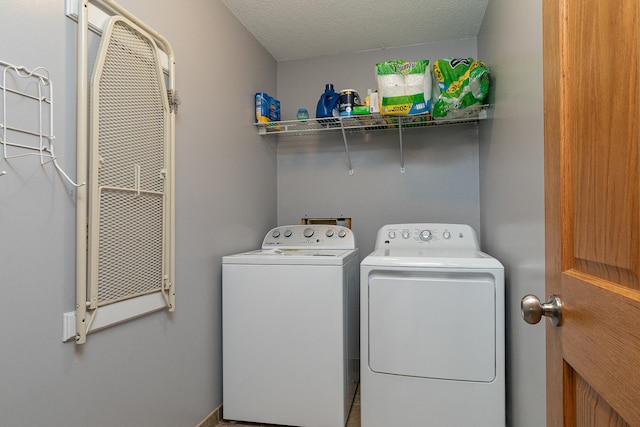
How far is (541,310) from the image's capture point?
706mm

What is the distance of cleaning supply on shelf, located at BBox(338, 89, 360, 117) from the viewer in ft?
7.55

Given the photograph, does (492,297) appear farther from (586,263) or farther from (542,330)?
(586,263)

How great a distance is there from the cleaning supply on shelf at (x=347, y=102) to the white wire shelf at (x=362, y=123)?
0.04 metres

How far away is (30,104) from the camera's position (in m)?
1.03

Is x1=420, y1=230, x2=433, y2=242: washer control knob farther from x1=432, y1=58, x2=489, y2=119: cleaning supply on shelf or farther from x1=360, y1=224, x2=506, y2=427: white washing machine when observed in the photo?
x1=432, y1=58, x2=489, y2=119: cleaning supply on shelf

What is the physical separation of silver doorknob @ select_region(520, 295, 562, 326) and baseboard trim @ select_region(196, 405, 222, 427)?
172 cm

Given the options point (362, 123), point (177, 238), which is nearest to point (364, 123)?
point (362, 123)

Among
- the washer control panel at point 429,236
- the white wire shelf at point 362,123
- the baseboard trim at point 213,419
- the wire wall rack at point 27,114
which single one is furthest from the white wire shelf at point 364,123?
the baseboard trim at point 213,419

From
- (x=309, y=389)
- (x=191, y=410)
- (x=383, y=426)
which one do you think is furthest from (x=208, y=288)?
(x=383, y=426)

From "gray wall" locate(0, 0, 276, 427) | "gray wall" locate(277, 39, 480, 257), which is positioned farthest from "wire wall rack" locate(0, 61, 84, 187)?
"gray wall" locate(277, 39, 480, 257)

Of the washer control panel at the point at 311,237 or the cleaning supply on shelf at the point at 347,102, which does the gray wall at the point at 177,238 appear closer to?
the washer control panel at the point at 311,237

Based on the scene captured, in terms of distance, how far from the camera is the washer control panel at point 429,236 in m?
2.20

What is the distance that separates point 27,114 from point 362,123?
182cm

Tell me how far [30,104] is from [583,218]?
1383mm
